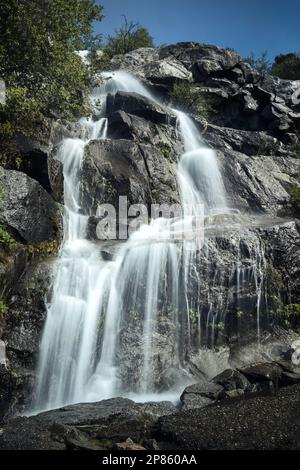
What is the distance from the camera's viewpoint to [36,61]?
665 inches

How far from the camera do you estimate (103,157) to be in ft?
60.5

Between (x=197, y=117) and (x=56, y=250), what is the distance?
55.2 ft

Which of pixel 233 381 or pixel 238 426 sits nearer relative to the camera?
pixel 238 426

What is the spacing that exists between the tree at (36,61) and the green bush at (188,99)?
11.3 meters

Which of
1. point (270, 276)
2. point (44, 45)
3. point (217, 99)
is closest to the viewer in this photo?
point (270, 276)

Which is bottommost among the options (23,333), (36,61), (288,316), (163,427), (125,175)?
(163,427)

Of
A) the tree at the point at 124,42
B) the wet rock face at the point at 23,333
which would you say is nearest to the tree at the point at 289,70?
the tree at the point at 124,42

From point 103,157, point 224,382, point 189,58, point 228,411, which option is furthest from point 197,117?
point 228,411

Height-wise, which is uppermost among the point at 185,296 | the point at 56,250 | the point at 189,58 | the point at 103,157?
the point at 189,58

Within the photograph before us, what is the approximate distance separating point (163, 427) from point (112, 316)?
16.0 feet

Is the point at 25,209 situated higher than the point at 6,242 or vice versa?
the point at 25,209

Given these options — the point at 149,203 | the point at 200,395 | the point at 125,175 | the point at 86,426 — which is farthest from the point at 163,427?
Answer: the point at 125,175

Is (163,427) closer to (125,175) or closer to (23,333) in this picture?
(23,333)
